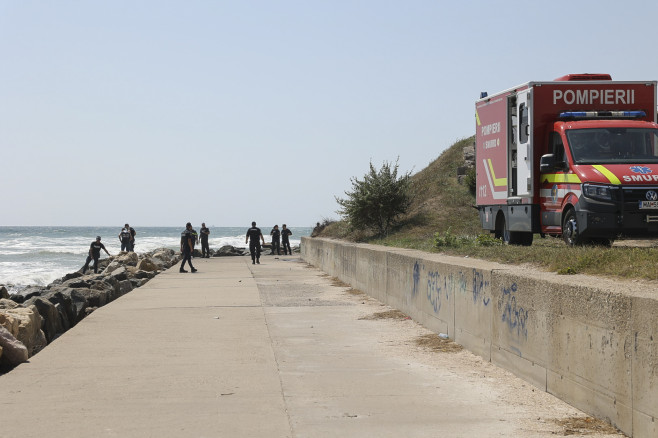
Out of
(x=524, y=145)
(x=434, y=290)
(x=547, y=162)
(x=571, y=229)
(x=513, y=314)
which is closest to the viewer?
(x=513, y=314)

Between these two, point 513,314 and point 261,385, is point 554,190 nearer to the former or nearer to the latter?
point 513,314

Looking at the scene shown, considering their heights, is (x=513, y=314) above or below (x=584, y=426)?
above

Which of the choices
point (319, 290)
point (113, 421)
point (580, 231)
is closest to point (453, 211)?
point (319, 290)

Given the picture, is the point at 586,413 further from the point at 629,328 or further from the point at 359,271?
the point at 359,271

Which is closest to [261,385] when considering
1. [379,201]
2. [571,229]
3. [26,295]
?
[571,229]

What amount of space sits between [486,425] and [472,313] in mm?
3560

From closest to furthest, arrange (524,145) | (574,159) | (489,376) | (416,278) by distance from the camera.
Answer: (489,376) < (416,278) < (574,159) < (524,145)

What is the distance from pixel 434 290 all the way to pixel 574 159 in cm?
446

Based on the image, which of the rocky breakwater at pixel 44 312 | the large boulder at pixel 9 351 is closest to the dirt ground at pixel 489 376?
the large boulder at pixel 9 351

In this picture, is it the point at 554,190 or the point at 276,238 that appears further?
the point at 276,238

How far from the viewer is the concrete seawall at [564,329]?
609 cm

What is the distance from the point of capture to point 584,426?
669 cm

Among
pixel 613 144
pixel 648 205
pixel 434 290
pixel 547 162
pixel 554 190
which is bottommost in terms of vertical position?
pixel 434 290

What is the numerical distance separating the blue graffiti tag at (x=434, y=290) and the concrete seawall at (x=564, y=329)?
0.01 m
